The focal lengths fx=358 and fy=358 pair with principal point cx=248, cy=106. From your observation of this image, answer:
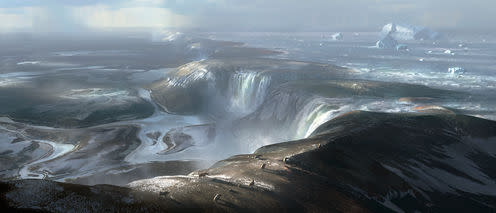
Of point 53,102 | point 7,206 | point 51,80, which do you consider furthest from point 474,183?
point 51,80

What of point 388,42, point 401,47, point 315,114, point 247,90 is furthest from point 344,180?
point 388,42

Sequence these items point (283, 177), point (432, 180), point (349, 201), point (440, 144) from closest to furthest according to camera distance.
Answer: point (349, 201) → point (283, 177) → point (432, 180) → point (440, 144)

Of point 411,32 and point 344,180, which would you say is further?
point 411,32

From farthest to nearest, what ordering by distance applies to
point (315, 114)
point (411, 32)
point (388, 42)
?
point (411, 32), point (388, 42), point (315, 114)

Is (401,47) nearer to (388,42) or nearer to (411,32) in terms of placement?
(388,42)

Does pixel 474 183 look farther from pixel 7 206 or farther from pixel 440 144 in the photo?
pixel 7 206

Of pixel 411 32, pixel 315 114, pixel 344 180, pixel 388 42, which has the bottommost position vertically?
pixel 315 114

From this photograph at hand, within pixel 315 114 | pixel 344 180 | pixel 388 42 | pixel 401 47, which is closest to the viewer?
pixel 344 180
